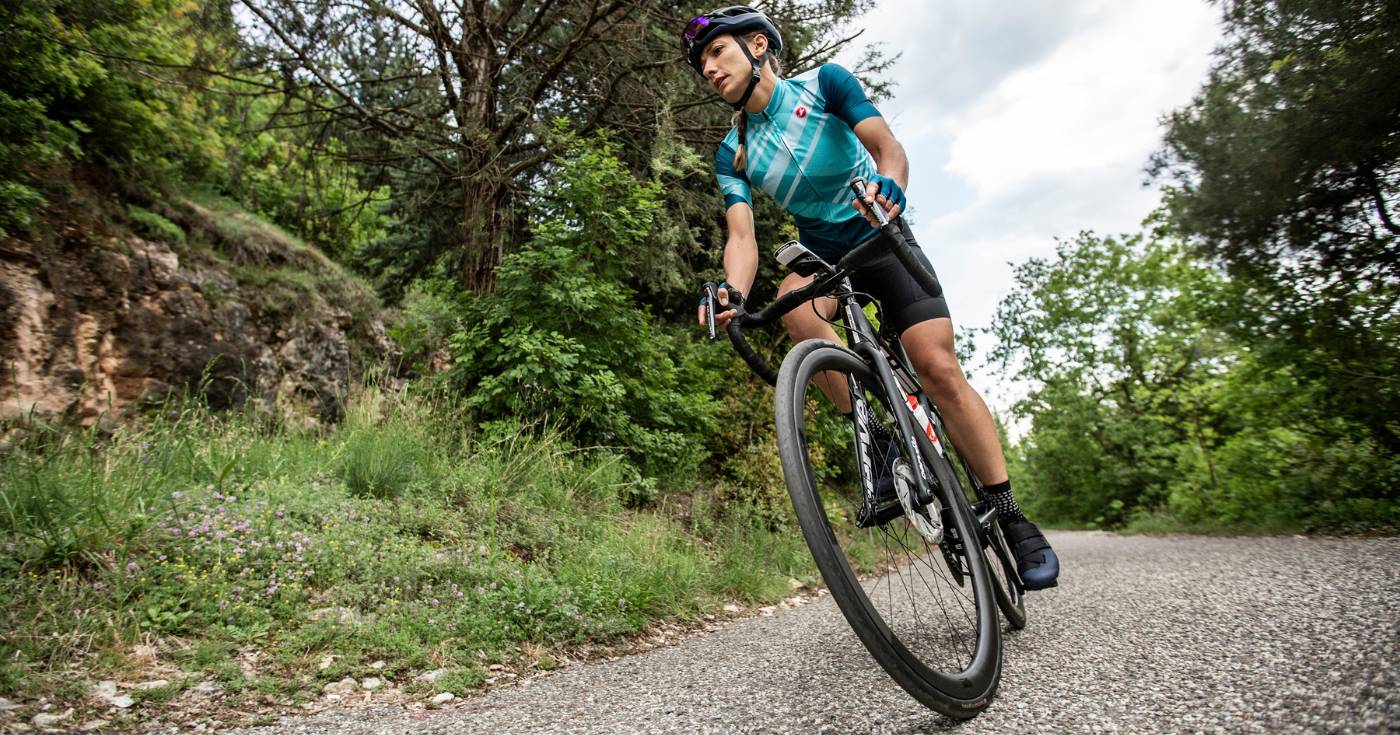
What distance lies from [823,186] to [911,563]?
1.42 meters

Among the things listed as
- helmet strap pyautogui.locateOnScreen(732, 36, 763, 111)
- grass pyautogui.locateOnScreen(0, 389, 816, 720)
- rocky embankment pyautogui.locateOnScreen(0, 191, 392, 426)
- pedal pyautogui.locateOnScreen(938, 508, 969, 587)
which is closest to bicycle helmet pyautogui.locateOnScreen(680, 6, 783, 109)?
helmet strap pyautogui.locateOnScreen(732, 36, 763, 111)

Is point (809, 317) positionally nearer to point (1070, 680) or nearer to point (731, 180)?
point (731, 180)

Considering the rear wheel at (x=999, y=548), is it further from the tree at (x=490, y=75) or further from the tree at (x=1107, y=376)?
the tree at (x=1107, y=376)

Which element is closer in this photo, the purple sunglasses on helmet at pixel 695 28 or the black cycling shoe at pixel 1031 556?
the black cycling shoe at pixel 1031 556

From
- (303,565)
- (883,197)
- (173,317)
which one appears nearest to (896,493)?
(883,197)

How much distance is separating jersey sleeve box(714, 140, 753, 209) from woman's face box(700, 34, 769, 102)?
0.66 feet

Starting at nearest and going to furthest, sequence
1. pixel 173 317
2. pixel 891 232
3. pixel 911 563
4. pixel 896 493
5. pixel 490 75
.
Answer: pixel 891 232, pixel 896 493, pixel 911 563, pixel 173 317, pixel 490 75

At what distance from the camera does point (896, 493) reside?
213 cm

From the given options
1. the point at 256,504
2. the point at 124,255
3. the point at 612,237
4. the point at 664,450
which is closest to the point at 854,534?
the point at 664,450

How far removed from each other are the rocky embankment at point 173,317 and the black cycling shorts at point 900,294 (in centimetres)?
375

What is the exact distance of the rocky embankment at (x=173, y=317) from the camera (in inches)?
187

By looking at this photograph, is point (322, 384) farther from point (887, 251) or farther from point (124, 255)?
point (887, 251)

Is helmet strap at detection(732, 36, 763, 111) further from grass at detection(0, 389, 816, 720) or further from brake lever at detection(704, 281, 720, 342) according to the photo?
grass at detection(0, 389, 816, 720)

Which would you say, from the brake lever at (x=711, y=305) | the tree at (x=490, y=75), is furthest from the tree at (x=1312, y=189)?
the brake lever at (x=711, y=305)
